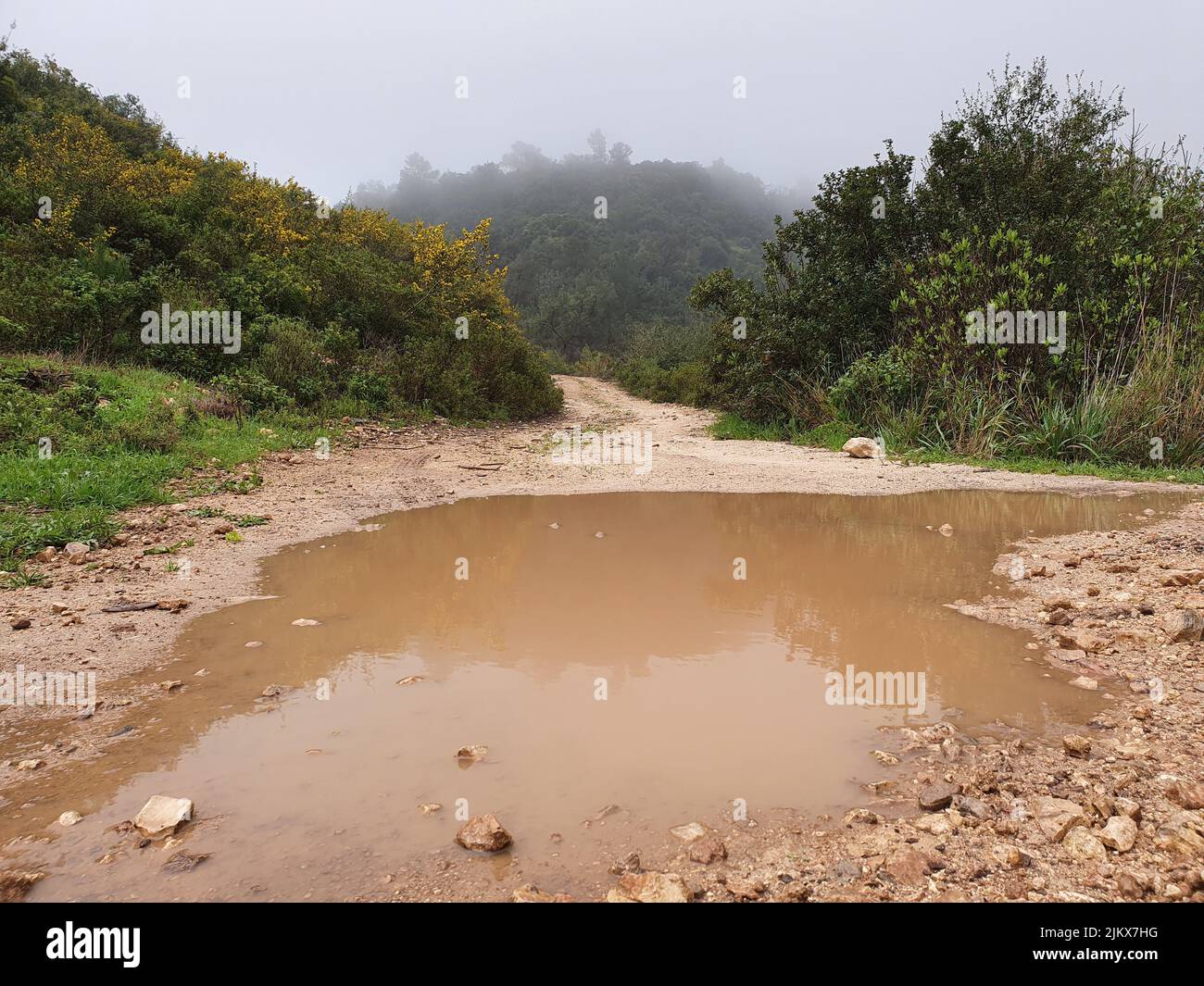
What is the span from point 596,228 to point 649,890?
209 feet

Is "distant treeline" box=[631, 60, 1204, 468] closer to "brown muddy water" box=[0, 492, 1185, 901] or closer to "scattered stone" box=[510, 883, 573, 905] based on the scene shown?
"brown muddy water" box=[0, 492, 1185, 901]

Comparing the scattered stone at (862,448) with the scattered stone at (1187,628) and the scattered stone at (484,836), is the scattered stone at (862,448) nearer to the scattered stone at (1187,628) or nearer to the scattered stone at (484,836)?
the scattered stone at (1187,628)

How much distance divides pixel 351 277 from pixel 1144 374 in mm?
13321

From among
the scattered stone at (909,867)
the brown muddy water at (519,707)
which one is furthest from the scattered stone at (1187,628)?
the scattered stone at (909,867)

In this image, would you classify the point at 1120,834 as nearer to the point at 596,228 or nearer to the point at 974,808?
the point at 974,808

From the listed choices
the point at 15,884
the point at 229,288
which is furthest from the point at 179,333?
the point at 15,884

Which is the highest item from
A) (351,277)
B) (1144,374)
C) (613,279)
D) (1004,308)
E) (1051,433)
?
(613,279)

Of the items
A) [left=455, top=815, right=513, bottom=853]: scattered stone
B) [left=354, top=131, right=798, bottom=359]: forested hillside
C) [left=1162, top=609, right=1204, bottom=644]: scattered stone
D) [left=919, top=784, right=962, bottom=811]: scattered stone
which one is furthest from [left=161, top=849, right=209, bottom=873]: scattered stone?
[left=354, top=131, right=798, bottom=359]: forested hillside

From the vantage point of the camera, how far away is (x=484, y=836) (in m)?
2.13

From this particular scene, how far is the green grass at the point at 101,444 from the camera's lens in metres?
5.64
